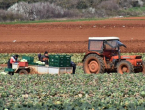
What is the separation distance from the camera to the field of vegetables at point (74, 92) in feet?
34.3

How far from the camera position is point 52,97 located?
11578mm

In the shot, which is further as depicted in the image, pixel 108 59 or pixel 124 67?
pixel 108 59

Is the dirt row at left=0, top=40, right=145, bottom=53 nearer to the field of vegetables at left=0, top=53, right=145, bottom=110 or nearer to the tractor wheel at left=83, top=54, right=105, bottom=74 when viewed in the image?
the tractor wheel at left=83, top=54, right=105, bottom=74

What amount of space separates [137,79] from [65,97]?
169 inches

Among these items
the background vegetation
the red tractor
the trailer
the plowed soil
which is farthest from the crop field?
the background vegetation

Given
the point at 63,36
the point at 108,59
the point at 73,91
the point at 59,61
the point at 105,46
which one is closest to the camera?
the point at 73,91

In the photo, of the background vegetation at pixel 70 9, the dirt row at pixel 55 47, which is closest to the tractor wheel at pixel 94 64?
the dirt row at pixel 55 47

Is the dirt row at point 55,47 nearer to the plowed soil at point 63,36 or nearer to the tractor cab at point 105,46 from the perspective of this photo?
the plowed soil at point 63,36

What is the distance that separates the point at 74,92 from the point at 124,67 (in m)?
5.87

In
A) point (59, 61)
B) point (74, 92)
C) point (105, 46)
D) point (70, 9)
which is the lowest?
point (74, 92)

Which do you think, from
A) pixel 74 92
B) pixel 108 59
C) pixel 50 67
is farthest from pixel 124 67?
pixel 74 92

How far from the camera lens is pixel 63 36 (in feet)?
131

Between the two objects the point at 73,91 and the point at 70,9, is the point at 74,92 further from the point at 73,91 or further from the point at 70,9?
the point at 70,9

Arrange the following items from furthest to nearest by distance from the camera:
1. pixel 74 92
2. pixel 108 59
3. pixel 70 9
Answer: pixel 70 9, pixel 108 59, pixel 74 92
